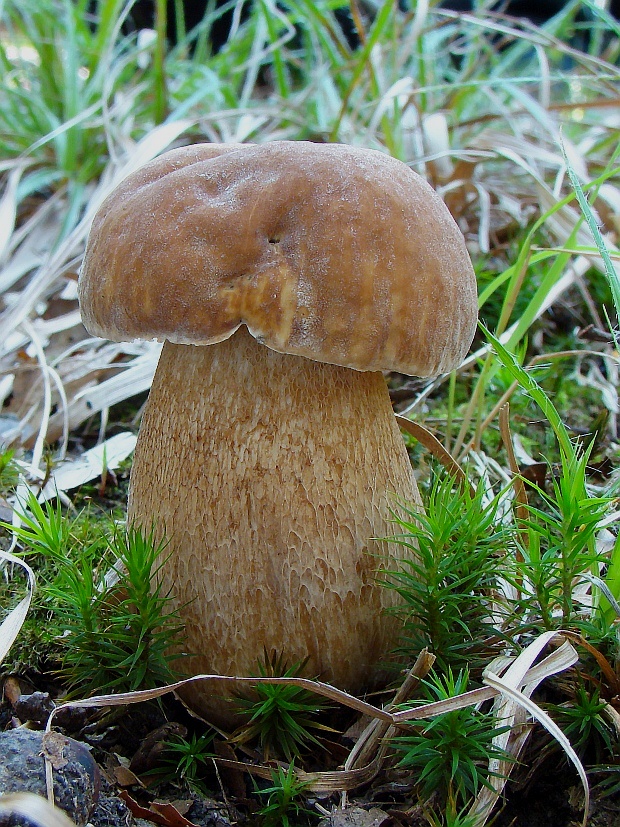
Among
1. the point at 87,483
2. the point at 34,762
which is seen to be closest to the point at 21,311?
the point at 87,483

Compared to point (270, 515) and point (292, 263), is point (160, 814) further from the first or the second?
point (292, 263)

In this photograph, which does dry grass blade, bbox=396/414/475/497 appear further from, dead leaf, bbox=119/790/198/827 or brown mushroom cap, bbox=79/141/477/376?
dead leaf, bbox=119/790/198/827

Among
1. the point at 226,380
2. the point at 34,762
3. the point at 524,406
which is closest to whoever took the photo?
the point at 34,762

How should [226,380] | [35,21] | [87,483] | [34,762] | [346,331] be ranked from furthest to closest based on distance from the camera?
[35,21]
[87,483]
[226,380]
[346,331]
[34,762]

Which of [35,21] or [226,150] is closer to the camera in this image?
[226,150]

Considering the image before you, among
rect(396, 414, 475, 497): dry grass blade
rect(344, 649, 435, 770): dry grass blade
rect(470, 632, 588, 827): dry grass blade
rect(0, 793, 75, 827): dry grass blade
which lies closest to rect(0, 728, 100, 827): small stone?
rect(0, 793, 75, 827): dry grass blade

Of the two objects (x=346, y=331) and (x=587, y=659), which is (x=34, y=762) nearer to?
(x=346, y=331)

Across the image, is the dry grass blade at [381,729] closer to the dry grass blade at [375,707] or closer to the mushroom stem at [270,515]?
the dry grass blade at [375,707]
